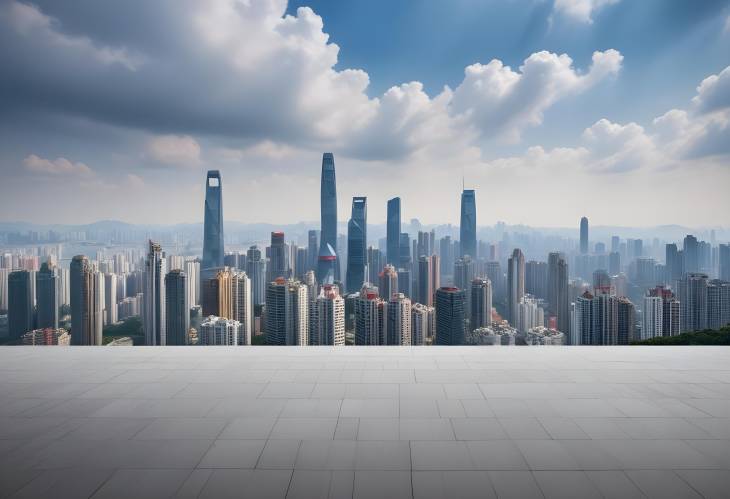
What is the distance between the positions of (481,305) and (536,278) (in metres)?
7.67

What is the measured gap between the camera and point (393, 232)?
53.3 m

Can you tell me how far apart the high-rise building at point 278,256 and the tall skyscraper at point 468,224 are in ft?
53.8

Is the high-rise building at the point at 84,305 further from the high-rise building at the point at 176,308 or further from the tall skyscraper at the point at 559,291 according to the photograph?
Result: the tall skyscraper at the point at 559,291

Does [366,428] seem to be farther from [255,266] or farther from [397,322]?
[255,266]

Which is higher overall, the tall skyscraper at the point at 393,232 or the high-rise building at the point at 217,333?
the tall skyscraper at the point at 393,232

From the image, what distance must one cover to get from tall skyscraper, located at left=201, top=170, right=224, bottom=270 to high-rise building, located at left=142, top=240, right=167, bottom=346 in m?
12.6

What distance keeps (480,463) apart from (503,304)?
28.7m

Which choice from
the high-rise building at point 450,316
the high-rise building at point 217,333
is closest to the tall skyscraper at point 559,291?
the high-rise building at point 450,316

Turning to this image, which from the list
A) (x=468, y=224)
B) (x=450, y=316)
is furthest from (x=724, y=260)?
(x=468, y=224)

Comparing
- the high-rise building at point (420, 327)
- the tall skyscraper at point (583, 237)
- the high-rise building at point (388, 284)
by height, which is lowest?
the high-rise building at point (420, 327)

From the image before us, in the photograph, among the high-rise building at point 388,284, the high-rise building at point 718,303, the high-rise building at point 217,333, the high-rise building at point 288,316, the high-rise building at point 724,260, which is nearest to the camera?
the high-rise building at point 217,333

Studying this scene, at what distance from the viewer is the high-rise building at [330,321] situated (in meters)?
17.9

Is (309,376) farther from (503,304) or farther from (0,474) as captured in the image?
(503,304)

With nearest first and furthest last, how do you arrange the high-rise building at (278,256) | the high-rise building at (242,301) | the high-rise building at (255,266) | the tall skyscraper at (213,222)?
the high-rise building at (242,301) < the high-rise building at (255,266) < the high-rise building at (278,256) < the tall skyscraper at (213,222)
